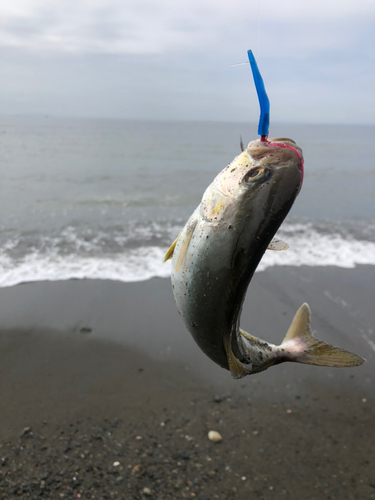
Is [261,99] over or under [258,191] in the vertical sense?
over

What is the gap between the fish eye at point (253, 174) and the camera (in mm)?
1893

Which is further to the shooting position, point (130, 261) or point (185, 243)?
point (130, 261)

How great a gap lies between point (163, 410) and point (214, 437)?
805mm

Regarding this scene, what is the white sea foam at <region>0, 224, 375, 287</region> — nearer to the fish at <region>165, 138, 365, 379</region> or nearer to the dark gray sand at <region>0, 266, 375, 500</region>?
the dark gray sand at <region>0, 266, 375, 500</region>

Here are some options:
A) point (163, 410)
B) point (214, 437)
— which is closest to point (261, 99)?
point (214, 437)

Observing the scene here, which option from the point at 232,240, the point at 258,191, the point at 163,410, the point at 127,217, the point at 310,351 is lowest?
the point at 163,410

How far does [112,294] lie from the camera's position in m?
7.79

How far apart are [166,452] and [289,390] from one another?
208 cm

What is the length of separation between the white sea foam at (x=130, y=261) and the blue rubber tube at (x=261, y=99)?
698cm

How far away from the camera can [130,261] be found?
31.7ft

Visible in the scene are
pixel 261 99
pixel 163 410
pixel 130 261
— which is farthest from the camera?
pixel 130 261

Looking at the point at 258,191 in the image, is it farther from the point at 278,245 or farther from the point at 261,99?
the point at 278,245

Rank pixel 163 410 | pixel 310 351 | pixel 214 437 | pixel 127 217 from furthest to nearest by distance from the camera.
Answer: pixel 127 217, pixel 163 410, pixel 214 437, pixel 310 351

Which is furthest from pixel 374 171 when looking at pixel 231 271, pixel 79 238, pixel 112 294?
pixel 231 271
